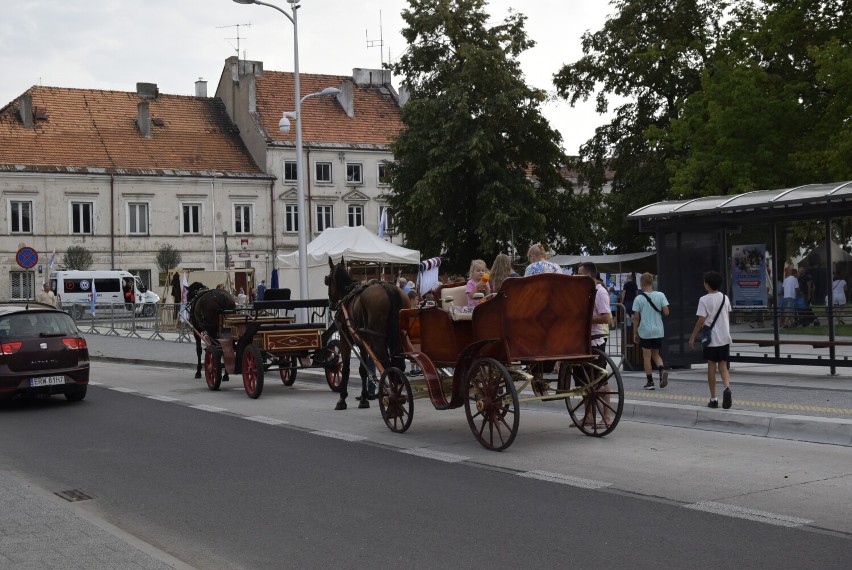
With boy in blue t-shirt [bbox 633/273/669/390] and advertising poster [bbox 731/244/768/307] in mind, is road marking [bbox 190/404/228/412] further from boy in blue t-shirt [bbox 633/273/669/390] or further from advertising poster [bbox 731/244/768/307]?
advertising poster [bbox 731/244/768/307]

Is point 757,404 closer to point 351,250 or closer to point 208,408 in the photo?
point 208,408

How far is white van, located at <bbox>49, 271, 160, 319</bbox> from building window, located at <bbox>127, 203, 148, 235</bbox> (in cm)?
530

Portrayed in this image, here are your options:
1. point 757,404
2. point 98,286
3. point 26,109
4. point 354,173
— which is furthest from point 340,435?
point 354,173

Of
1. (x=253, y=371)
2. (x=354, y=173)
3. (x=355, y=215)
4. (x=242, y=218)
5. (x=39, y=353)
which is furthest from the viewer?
(x=355, y=215)

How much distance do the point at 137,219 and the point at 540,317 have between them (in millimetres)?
54053

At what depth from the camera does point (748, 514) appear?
7336 mm

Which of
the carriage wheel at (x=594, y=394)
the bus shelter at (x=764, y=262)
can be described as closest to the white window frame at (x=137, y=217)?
the bus shelter at (x=764, y=262)

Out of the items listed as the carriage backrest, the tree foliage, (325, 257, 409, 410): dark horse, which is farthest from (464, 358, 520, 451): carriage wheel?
the tree foliage

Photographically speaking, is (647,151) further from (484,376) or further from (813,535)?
(813,535)

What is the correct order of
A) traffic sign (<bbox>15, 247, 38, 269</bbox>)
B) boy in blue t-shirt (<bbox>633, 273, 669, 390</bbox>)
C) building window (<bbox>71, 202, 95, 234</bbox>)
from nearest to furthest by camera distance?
1. boy in blue t-shirt (<bbox>633, 273, 669, 390</bbox>)
2. traffic sign (<bbox>15, 247, 38, 269</bbox>)
3. building window (<bbox>71, 202, 95, 234</bbox>)

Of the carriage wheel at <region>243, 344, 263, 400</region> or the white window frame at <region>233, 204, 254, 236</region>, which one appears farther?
the white window frame at <region>233, 204, 254, 236</region>

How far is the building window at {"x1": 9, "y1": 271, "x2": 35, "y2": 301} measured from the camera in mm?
57500

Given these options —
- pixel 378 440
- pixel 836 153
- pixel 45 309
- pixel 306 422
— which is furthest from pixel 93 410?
pixel 836 153

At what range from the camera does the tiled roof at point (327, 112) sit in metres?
66.6
